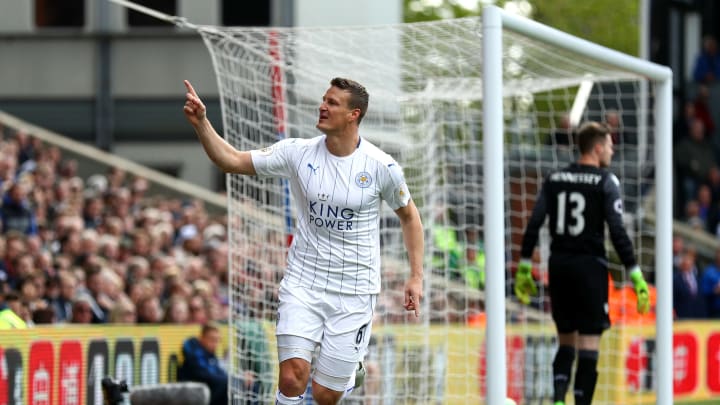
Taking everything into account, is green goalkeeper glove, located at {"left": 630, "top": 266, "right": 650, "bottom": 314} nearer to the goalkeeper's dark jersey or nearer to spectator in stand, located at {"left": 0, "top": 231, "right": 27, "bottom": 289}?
the goalkeeper's dark jersey

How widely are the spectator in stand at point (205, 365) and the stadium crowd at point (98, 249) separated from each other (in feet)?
3.39

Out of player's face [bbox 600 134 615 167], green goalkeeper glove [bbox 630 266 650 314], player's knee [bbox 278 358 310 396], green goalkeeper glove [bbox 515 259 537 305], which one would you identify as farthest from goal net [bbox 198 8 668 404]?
player's knee [bbox 278 358 310 396]

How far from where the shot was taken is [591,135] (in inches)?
407

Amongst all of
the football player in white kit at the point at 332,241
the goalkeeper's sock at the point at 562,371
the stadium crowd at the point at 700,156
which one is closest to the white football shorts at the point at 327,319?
the football player in white kit at the point at 332,241

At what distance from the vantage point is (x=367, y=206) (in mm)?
8211

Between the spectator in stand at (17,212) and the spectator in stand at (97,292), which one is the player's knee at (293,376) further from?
the spectator in stand at (17,212)

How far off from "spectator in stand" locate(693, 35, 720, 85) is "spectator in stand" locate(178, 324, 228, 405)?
14.6 metres

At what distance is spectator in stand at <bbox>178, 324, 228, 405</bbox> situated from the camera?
12055 millimetres

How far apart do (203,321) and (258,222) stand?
2606mm

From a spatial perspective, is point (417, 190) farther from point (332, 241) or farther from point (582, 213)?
point (332, 241)

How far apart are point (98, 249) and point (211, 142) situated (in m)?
7.78

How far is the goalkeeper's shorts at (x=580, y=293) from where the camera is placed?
33.6 ft

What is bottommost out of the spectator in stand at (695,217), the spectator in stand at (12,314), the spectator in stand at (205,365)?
the spectator in stand at (205,365)

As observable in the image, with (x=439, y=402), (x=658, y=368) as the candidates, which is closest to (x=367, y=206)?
(x=658, y=368)
